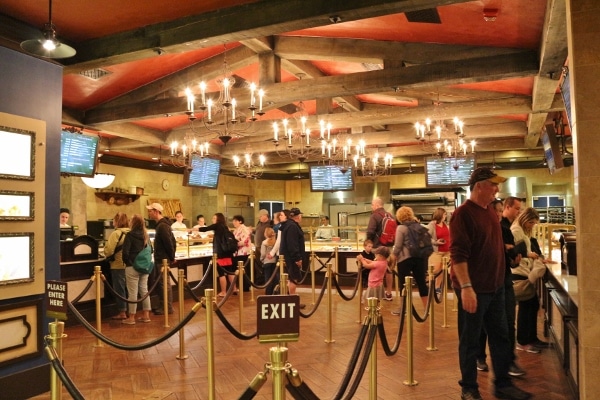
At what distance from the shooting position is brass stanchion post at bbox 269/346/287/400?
2039mm

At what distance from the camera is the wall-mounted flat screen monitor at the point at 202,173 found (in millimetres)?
10141

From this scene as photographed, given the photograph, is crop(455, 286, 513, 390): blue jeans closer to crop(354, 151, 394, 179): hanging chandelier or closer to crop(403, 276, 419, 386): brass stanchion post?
crop(403, 276, 419, 386): brass stanchion post

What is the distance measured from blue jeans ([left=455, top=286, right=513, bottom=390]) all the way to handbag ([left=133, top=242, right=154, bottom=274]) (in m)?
4.56

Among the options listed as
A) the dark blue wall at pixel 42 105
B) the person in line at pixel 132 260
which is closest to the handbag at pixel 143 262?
the person in line at pixel 132 260

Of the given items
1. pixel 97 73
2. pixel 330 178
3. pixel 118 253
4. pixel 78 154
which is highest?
Result: pixel 97 73

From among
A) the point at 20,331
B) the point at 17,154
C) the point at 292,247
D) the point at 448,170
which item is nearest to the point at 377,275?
the point at 292,247

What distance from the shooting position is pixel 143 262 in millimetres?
6922

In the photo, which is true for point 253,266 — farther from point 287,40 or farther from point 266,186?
point 266,186

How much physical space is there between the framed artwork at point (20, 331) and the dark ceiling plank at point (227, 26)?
97.9 inches

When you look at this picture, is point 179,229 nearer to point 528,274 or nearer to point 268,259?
point 268,259

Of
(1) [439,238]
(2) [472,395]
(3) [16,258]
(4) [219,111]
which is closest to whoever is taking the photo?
(2) [472,395]

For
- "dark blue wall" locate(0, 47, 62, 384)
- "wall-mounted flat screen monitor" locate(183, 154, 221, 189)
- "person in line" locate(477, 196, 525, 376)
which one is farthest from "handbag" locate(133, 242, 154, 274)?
"person in line" locate(477, 196, 525, 376)

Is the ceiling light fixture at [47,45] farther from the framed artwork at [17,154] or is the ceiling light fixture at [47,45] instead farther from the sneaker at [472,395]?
the sneaker at [472,395]

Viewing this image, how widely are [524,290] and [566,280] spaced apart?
2.17ft
